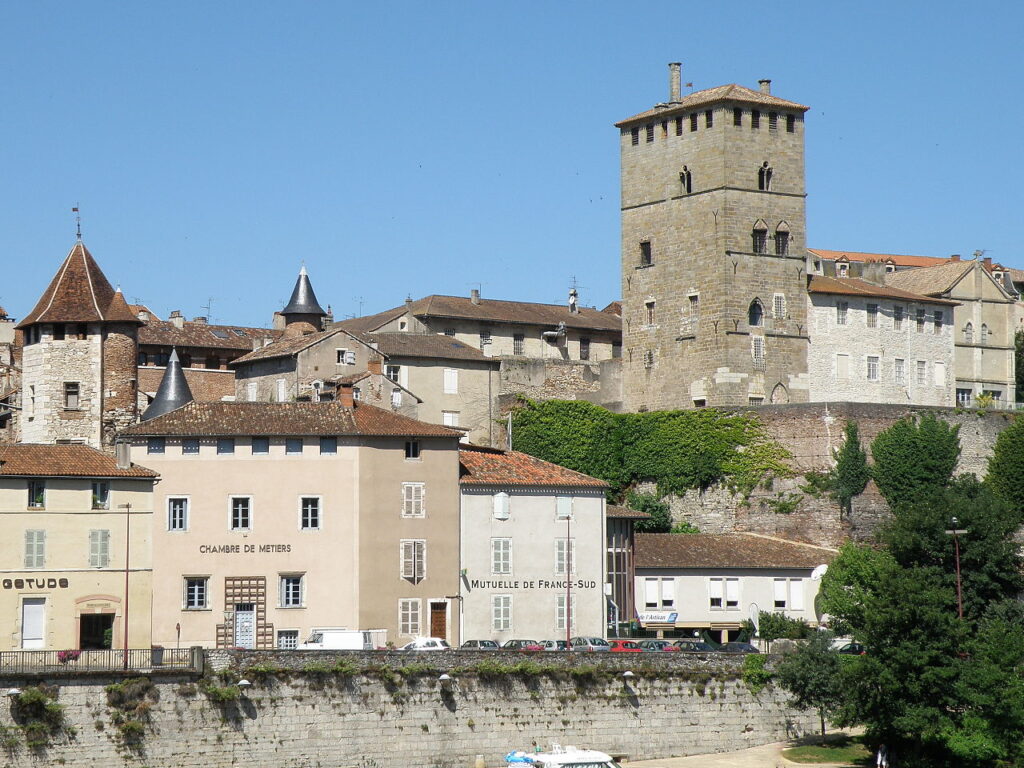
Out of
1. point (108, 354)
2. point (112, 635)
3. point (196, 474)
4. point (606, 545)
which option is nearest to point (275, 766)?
point (112, 635)

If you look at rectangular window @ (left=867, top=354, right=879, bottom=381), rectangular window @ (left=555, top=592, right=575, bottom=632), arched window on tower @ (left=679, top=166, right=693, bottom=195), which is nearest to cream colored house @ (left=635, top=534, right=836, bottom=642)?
rectangular window @ (left=555, top=592, right=575, bottom=632)

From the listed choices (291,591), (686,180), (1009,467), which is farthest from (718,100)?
(291,591)

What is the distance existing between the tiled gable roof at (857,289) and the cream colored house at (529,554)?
2463cm

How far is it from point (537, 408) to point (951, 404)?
19.3 m

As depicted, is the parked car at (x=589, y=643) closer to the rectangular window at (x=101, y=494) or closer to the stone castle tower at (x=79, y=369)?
the rectangular window at (x=101, y=494)

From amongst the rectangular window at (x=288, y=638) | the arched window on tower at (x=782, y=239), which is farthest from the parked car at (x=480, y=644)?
the arched window on tower at (x=782, y=239)

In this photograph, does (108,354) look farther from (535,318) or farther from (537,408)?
(535,318)

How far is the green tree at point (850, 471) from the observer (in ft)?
274

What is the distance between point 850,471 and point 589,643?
2150 cm

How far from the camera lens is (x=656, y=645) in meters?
65.7

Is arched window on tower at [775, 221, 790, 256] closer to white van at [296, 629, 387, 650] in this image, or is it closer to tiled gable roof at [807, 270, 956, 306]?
tiled gable roof at [807, 270, 956, 306]

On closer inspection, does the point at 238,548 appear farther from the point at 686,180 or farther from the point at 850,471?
the point at 686,180

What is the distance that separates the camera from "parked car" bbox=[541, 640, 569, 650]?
214 ft

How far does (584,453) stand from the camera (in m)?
90.8
